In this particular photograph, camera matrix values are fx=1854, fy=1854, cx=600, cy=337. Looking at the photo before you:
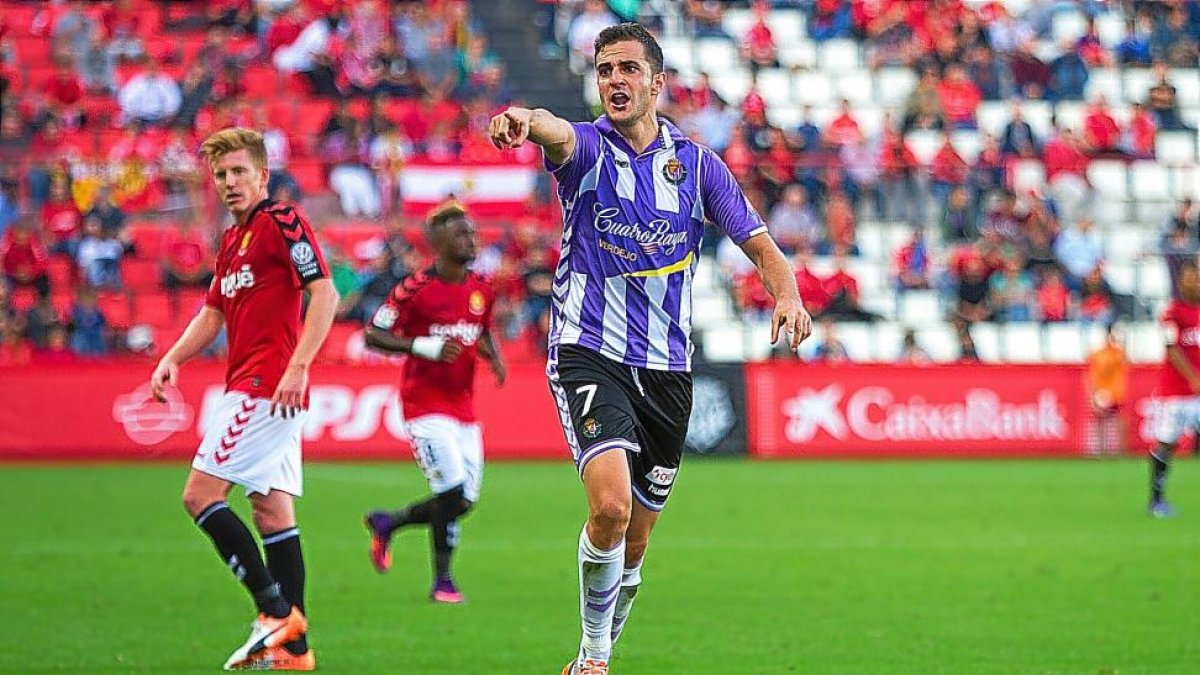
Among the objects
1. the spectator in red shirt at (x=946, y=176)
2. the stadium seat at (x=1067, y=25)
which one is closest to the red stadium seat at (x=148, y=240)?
the spectator in red shirt at (x=946, y=176)

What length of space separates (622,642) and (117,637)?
2.59 meters

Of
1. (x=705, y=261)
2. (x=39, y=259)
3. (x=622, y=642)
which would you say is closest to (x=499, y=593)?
(x=622, y=642)

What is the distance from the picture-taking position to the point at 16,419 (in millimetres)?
23609

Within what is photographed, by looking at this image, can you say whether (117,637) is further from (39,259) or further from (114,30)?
(114,30)

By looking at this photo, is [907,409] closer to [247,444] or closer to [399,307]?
[399,307]

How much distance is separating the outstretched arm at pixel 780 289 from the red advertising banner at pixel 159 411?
1692 cm

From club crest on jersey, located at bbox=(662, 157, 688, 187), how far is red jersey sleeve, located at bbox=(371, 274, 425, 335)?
179 inches

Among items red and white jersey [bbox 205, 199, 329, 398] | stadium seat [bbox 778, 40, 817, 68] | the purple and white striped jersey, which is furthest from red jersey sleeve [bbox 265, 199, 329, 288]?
stadium seat [bbox 778, 40, 817, 68]

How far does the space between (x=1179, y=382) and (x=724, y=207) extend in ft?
38.0

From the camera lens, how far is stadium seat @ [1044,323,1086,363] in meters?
28.9

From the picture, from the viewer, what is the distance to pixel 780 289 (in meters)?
7.24

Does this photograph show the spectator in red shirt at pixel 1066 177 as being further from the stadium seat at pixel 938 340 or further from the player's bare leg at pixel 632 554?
the player's bare leg at pixel 632 554

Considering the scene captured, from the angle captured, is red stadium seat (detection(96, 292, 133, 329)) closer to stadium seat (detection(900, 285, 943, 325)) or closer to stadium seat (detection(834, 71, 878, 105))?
stadium seat (detection(900, 285, 943, 325))

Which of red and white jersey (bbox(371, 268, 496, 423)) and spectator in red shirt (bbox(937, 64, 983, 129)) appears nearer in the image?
red and white jersey (bbox(371, 268, 496, 423))
